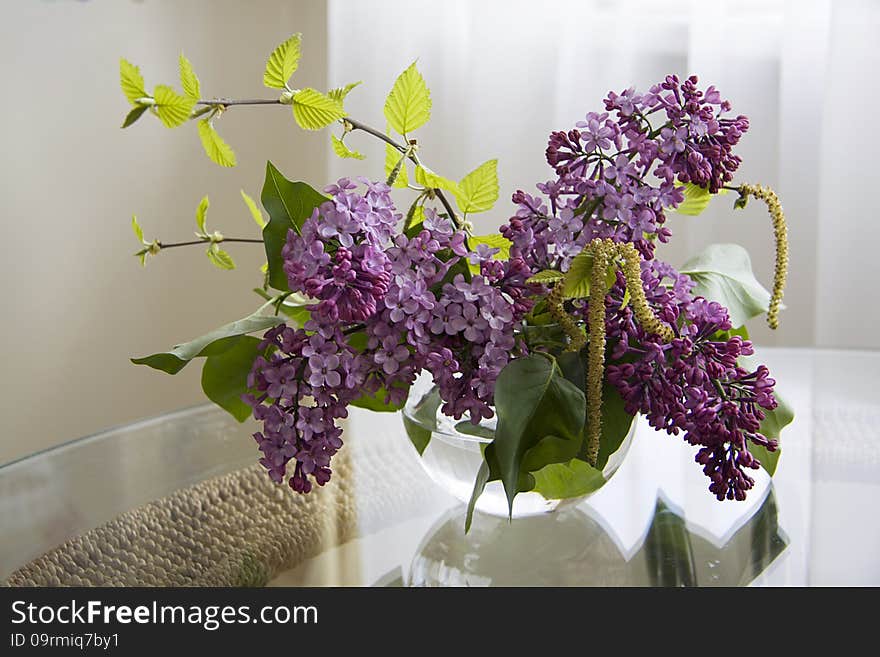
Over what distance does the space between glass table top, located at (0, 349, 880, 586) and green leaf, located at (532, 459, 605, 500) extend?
0.06 metres

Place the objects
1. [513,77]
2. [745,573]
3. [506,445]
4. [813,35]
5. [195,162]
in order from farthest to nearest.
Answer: [195,162] < [513,77] < [813,35] < [745,573] < [506,445]

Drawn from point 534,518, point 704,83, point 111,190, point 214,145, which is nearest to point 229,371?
point 214,145

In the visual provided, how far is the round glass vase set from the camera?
0.64 metres

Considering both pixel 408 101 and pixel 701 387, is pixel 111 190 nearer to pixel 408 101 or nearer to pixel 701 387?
pixel 408 101

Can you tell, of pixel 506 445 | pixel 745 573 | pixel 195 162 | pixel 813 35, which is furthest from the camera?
pixel 195 162

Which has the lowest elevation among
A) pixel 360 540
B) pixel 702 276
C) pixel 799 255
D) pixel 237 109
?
pixel 360 540

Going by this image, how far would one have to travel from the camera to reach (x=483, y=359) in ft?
1.77

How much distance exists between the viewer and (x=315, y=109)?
1.89ft

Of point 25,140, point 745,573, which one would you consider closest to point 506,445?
point 745,573

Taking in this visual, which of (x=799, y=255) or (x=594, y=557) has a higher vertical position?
(x=799, y=255)

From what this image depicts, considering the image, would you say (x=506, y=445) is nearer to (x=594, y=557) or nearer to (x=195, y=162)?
(x=594, y=557)

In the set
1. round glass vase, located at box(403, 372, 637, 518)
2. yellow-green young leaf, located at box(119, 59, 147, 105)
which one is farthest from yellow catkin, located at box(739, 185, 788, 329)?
yellow-green young leaf, located at box(119, 59, 147, 105)

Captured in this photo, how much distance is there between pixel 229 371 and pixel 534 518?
27 centimetres
